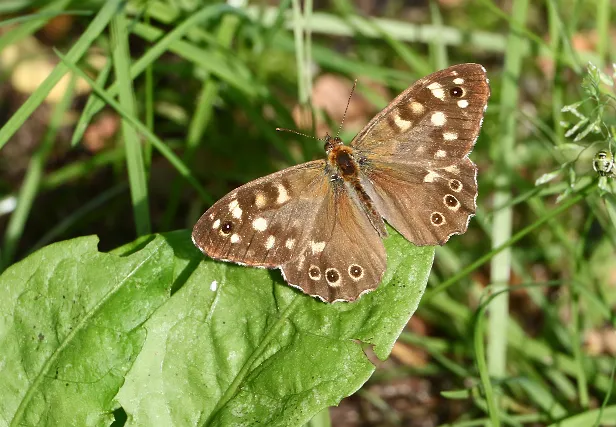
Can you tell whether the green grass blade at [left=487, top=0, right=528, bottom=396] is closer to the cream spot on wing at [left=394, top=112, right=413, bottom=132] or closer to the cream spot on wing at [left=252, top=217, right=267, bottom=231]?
the cream spot on wing at [left=394, top=112, right=413, bottom=132]

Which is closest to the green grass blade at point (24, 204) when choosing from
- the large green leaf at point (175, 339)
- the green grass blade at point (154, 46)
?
the green grass blade at point (154, 46)

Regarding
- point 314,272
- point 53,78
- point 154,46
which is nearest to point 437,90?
point 314,272

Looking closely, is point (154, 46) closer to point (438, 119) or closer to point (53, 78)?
point (53, 78)

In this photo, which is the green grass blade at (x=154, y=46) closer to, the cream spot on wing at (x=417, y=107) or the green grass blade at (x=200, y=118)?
the green grass blade at (x=200, y=118)

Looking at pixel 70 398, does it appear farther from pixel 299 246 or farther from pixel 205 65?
pixel 205 65

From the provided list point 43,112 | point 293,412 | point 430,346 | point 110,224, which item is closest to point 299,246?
point 293,412

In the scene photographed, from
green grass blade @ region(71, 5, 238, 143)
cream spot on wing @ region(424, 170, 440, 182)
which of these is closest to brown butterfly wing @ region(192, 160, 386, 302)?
cream spot on wing @ region(424, 170, 440, 182)
